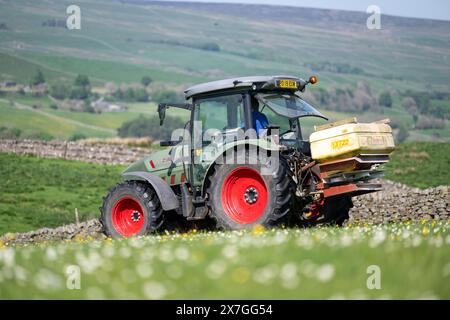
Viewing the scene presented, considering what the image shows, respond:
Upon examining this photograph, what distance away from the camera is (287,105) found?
1291 cm

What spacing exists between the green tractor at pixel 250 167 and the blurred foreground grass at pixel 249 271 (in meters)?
3.95

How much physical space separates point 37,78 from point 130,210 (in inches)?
4932

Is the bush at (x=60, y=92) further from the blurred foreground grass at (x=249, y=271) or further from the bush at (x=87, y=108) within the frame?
the blurred foreground grass at (x=249, y=271)

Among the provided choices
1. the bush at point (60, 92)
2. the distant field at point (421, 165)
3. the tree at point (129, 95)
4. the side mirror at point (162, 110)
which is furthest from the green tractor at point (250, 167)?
the tree at point (129, 95)

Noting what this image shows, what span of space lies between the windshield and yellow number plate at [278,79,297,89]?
0.60 ft

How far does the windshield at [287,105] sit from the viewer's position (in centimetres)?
1270

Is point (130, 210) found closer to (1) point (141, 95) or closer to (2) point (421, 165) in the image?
(2) point (421, 165)

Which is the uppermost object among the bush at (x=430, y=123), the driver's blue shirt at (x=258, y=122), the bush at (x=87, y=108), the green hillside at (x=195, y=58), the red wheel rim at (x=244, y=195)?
the green hillside at (x=195, y=58)

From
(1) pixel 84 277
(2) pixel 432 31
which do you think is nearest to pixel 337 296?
(1) pixel 84 277

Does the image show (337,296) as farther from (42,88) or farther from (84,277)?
(42,88)

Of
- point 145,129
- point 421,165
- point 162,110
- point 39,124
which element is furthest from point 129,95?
point 162,110

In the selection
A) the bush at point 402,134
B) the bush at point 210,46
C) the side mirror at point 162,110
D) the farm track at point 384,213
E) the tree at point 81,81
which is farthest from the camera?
the bush at point 210,46
